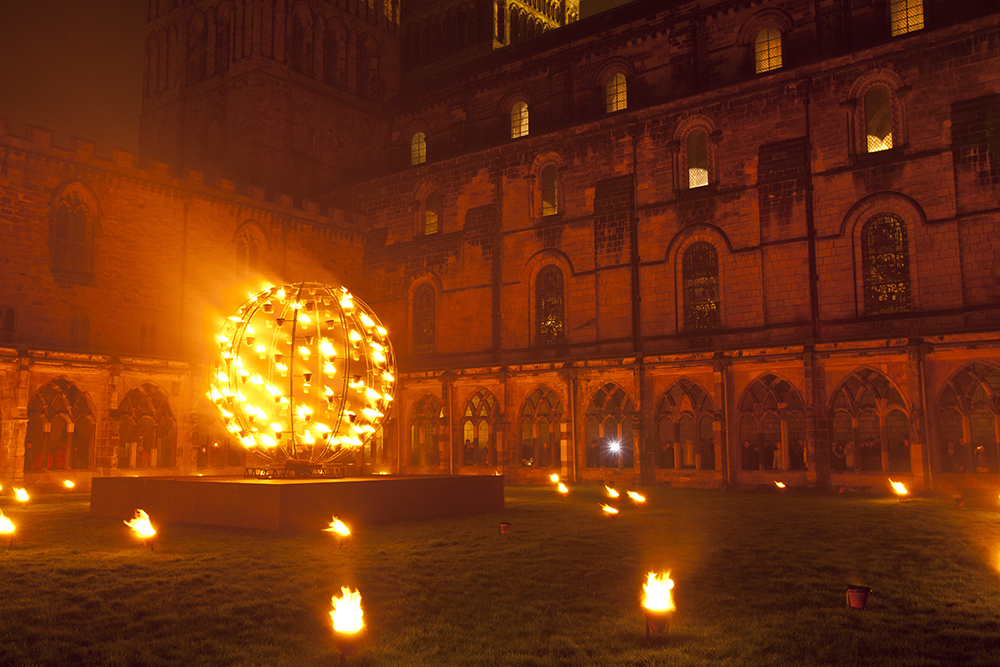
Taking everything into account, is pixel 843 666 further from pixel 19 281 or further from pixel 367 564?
pixel 19 281

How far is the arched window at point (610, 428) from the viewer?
3144cm

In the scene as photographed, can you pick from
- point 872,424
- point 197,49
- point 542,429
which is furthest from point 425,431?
point 197,49

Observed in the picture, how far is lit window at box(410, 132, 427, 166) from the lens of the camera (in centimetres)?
4450

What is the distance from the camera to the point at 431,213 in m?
40.6

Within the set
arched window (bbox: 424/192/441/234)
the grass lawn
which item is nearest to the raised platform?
the grass lawn

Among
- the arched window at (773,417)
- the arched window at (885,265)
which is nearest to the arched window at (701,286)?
the arched window at (773,417)

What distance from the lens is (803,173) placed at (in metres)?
29.1

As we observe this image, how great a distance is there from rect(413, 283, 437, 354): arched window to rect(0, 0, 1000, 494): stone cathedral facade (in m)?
0.19

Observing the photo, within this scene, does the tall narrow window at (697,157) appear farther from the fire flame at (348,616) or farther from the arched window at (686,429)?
the fire flame at (348,616)

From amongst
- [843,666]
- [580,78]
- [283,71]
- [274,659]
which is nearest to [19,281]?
[283,71]

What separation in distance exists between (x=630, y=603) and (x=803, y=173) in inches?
903

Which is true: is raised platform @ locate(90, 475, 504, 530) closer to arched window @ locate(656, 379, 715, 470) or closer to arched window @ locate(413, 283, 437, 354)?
arched window @ locate(656, 379, 715, 470)

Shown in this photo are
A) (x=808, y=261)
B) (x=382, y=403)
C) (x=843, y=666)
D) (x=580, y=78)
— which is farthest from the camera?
(x=580, y=78)

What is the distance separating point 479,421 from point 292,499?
818 inches
